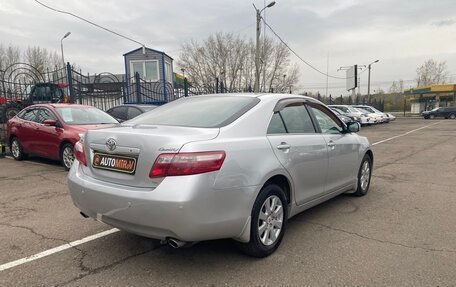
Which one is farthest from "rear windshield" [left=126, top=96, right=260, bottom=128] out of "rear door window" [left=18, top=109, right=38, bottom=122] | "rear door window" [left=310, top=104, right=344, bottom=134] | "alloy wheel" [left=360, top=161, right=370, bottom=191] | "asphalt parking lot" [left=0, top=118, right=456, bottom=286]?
"rear door window" [left=18, top=109, right=38, bottom=122]

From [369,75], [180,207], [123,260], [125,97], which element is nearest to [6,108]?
[125,97]

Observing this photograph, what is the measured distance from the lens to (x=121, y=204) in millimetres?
2967

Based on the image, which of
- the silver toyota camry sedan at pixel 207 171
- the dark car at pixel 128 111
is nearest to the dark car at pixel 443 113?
the dark car at pixel 128 111

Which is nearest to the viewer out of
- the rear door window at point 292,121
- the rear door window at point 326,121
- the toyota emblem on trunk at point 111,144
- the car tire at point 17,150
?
the toyota emblem on trunk at point 111,144

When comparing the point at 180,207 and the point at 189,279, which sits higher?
the point at 180,207

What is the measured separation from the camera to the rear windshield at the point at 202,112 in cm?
344

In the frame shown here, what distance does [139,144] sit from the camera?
298cm

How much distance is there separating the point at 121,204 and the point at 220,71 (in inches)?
1502

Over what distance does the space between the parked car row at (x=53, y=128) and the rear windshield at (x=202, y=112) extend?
407 centimetres

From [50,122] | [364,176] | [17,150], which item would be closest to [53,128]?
[50,122]

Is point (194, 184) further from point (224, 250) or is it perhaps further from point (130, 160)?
point (224, 250)

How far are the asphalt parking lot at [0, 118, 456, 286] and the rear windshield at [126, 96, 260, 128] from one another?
4.24 feet

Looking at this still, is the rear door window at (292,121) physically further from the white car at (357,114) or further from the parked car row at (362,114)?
the white car at (357,114)

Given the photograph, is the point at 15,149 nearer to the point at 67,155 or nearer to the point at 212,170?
the point at 67,155
